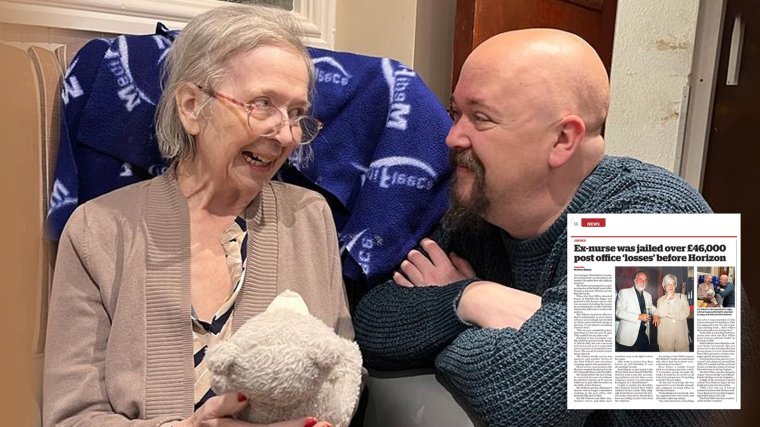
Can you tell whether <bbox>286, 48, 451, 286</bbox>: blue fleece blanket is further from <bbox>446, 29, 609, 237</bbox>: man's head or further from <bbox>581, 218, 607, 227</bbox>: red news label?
<bbox>581, 218, 607, 227</bbox>: red news label

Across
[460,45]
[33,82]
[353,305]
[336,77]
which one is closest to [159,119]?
[33,82]

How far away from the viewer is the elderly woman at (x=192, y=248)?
0.99 m

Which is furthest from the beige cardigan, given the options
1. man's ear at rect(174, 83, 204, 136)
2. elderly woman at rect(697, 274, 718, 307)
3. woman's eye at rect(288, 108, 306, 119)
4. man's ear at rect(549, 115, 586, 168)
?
elderly woman at rect(697, 274, 718, 307)

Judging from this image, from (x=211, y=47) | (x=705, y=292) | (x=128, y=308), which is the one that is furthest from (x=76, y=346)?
(x=705, y=292)

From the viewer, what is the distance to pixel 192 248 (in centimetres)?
108

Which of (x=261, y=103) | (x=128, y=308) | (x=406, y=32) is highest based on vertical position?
(x=406, y=32)

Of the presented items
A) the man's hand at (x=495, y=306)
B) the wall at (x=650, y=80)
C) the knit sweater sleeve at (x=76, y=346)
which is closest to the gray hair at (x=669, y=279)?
the man's hand at (x=495, y=306)

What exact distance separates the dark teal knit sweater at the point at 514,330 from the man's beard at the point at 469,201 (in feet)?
0.16

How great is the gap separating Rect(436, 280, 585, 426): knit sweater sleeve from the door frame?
751mm

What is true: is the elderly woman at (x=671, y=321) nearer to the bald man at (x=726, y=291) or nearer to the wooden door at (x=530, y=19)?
the bald man at (x=726, y=291)

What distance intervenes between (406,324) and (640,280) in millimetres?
465

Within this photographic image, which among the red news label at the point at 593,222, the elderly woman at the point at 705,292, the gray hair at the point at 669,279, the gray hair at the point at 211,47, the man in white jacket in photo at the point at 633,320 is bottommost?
the man in white jacket in photo at the point at 633,320

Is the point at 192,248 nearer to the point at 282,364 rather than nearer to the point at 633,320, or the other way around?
the point at 282,364

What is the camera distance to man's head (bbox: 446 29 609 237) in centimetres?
106
